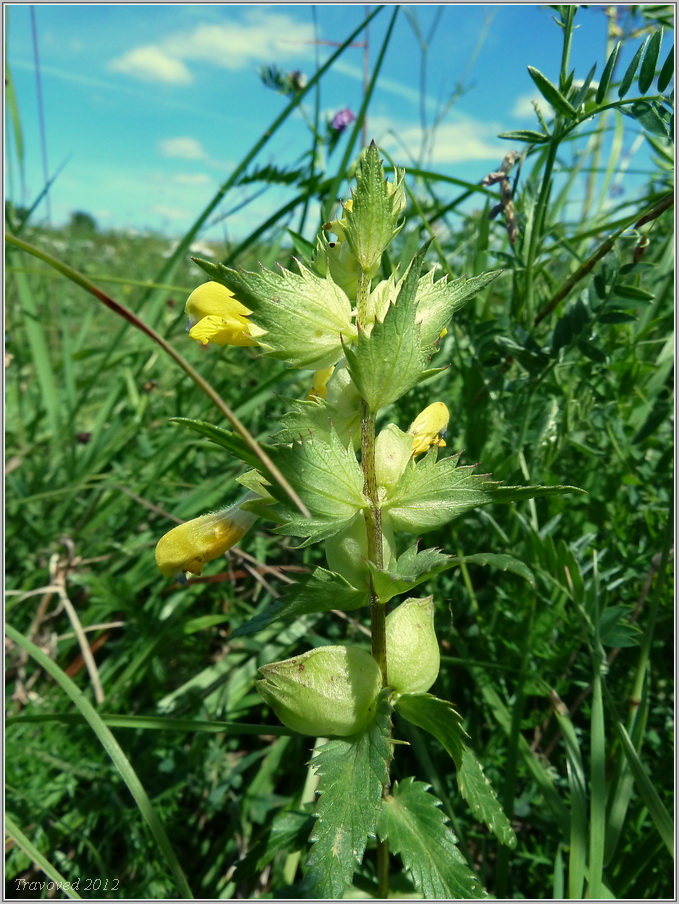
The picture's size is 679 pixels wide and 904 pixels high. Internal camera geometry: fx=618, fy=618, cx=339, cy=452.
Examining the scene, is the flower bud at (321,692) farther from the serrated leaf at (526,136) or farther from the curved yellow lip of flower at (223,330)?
the serrated leaf at (526,136)

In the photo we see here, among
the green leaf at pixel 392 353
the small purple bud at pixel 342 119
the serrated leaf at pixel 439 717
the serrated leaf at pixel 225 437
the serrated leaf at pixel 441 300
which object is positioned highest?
the small purple bud at pixel 342 119

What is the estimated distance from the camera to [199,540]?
0.81 m

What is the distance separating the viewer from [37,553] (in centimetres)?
166

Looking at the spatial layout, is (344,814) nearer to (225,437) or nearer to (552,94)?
(225,437)

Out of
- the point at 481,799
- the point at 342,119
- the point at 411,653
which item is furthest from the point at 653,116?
the point at 342,119

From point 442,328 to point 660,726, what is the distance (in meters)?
0.99

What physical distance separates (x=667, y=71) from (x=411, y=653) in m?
0.94

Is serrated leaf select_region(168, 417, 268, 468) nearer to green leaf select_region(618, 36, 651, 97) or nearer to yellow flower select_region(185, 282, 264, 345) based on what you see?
yellow flower select_region(185, 282, 264, 345)

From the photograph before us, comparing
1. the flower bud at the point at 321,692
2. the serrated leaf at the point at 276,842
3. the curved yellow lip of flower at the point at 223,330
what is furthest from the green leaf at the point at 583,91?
the serrated leaf at the point at 276,842

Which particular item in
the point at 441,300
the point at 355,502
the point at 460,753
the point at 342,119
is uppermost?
the point at 342,119

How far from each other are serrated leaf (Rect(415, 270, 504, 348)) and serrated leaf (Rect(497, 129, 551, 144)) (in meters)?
0.44

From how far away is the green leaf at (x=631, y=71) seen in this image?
95 cm

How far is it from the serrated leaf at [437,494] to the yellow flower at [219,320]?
0.27 meters

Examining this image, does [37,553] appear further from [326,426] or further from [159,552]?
[326,426]
